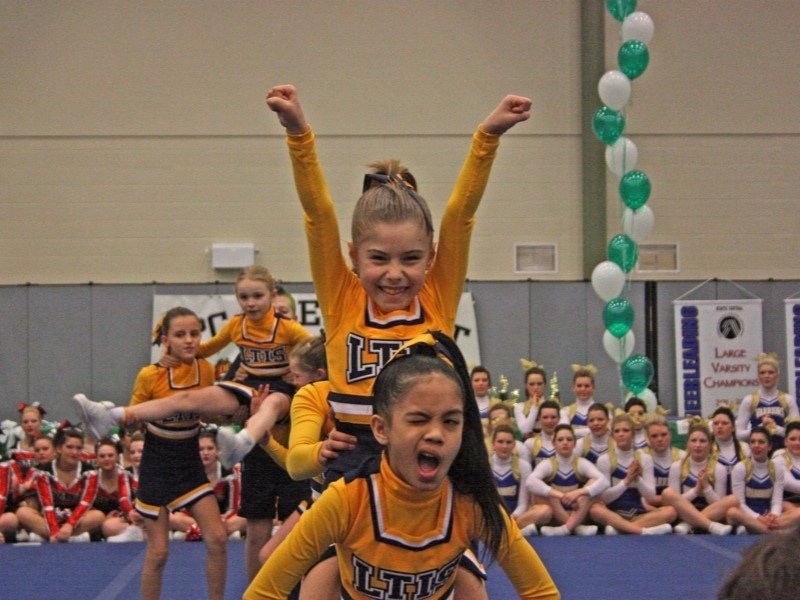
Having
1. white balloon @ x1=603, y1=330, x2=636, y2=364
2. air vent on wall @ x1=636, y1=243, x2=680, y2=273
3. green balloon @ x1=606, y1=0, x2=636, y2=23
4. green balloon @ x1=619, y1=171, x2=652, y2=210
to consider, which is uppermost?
green balloon @ x1=606, y1=0, x2=636, y2=23

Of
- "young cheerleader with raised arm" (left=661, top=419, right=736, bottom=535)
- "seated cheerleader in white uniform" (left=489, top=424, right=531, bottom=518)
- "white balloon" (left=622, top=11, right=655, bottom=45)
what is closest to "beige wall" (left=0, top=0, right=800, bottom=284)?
"white balloon" (left=622, top=11, right=655, bottom=45)

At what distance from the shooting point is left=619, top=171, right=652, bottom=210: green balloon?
11391 mm

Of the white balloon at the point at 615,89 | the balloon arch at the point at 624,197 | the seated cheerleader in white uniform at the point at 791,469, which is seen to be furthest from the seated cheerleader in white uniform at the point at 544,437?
the white balloon at the point at 615,89

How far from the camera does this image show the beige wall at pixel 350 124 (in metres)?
14.7

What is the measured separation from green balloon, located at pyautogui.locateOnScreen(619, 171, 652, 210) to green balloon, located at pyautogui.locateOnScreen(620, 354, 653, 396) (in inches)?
61.2

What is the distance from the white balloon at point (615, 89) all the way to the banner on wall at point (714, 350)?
3614mm

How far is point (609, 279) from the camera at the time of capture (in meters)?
11.4

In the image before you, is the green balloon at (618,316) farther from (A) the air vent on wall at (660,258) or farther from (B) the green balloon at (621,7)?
(A) the air vent on wall at (660,258)

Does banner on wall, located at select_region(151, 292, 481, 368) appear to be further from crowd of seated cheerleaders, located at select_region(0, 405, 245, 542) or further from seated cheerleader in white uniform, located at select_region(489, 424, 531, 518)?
seated cheerleader in white uniform, located at select_region(489, 424, 531, 518)

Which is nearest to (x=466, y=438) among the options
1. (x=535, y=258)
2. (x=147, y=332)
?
(x=147, y=332)

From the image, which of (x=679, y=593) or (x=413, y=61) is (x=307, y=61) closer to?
(x=413, y=61)

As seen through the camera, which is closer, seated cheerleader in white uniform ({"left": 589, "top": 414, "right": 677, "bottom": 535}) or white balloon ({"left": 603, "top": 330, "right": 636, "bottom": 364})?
seated cheerleader in white uniform ({"left": 589, "top": 414, "right": 677, "bottom": 535})

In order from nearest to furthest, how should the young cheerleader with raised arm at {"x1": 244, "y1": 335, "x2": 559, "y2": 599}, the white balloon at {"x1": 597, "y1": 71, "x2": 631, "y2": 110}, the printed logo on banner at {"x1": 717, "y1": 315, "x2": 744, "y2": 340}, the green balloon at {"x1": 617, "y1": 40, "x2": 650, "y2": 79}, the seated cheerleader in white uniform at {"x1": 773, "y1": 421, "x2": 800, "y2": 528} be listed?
the young cheerleader with raised arm at {"x1": 244, "y1": 335, "x2": 559, "y2": 599} → the seated cheerleader in white uniform at {"x1": 773, "y1": 421, "x2": 800, "y2": 528} → the white balloon at {"x1": 597, "y1": 71, "x2": 631, "y2": 110} → the green balloon at {"x1": 617, "y1": 40, "x2": 650, "y2": 79} → the printed logo on banner at {"x1": 717, "y1": 315, "x2": 744, "y2": 340}

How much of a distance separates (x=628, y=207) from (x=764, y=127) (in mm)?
4368
